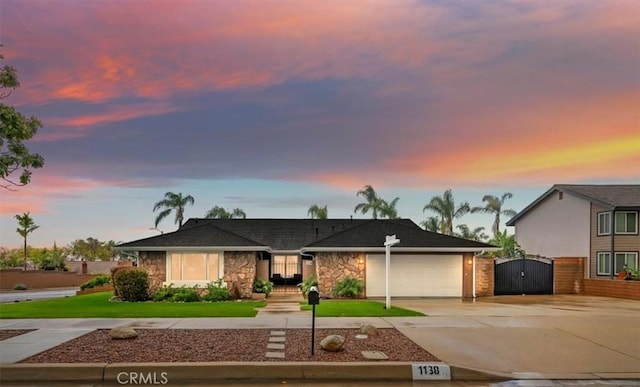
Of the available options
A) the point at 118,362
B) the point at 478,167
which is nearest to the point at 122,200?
the point at 478,167

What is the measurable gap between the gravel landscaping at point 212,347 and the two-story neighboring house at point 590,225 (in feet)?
73.7

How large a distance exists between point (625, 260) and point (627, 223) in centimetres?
201

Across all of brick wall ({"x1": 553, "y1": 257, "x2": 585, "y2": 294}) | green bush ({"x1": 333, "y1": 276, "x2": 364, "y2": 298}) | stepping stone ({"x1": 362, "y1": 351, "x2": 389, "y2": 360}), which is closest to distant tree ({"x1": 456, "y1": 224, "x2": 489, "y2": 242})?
brick wall ({"x1": 553, "y1": 257, "x2": 585, "y2": 294})

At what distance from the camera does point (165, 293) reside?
914 inches

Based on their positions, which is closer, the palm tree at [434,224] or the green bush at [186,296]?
the green bush at [186,296]

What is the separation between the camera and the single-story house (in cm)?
2405

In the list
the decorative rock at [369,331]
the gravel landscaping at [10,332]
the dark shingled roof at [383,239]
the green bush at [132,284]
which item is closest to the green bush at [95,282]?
the green bush at [132,284]

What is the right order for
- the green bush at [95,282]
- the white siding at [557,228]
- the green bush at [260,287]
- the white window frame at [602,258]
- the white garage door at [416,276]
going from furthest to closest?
the white siding at [557,228] < the green bush at [95,282] < the white window frame at [602,258] < the white garage door at [416,276] < the green bush at [260,287]

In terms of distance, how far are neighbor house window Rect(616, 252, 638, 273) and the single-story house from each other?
9.85m

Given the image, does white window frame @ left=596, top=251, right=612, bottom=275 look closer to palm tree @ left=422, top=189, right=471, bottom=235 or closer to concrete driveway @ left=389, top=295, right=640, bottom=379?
concrete driveway @ left=389, top=295, right=640, bottom=379

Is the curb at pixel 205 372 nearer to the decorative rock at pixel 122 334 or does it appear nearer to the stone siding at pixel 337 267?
the decorative rock at pixel 122 334

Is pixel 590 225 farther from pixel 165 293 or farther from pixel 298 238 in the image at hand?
pixel 165 293

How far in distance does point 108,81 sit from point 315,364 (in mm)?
13128

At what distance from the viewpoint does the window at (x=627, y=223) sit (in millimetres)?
30453
